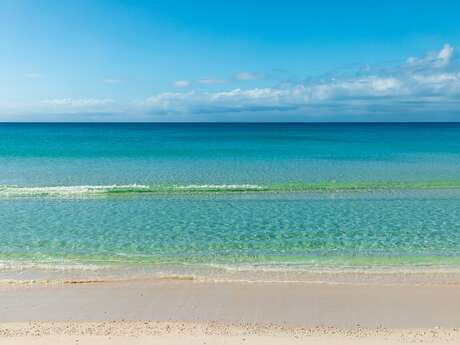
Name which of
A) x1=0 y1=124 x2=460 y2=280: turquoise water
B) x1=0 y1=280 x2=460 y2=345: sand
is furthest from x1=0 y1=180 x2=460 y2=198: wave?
x1=0 y1=280 x2=460 y2=345: sand

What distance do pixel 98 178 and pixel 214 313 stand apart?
23.7 metres

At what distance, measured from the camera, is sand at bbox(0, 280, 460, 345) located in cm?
929

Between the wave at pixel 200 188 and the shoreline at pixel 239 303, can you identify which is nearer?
the shoreline at pixel 239 303

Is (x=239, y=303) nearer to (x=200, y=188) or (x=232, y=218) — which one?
(x=232, y=218)

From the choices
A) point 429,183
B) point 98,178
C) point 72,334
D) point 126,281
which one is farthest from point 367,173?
point 72,334

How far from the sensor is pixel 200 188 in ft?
90.1

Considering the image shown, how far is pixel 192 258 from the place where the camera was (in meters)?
14.3

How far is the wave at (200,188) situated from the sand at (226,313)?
14.4m

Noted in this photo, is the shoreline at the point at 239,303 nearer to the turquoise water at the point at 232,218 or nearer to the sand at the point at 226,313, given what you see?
the sand at the point at 226,313

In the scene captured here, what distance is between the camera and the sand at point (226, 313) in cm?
929

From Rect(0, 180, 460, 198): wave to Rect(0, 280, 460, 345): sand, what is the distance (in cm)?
1438

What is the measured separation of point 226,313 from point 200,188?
677 inches

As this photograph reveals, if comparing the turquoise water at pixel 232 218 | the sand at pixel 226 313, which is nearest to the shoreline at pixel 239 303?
the sand at pixel 226 313

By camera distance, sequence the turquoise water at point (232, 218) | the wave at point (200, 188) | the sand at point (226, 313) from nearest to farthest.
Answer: the sand at point (226, 313) < the turquoise water at point (232, 218) < the wave at point (200, 188)
